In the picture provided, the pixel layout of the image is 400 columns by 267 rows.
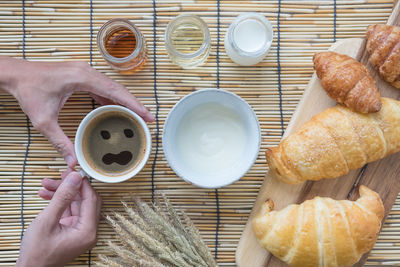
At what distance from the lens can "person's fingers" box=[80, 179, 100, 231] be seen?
1121mm

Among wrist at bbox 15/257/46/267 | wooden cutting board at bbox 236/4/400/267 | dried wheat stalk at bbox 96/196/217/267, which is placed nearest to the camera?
dried wheat stalk at bbox 96/196/217/267

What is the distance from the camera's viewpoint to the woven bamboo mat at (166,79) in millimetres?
1240

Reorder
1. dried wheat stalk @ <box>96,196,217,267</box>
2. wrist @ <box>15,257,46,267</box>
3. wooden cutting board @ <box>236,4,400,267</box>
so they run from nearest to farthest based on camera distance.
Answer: dried wheat stalk @ <box>96,196,217,267</box> < wrist @ <box>15,257,46,267</box> < wooden cutting board @ <box>236,4,400,267</box>

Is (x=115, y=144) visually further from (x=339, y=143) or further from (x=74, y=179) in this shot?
(x=339, y=143)

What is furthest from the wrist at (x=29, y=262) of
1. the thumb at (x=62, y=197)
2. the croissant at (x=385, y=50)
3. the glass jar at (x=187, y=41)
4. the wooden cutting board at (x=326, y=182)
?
the croissant at (x=385, y=50)

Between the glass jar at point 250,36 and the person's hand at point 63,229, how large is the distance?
0.69m

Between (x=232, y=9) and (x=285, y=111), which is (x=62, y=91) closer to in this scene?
(x=232, y=9)

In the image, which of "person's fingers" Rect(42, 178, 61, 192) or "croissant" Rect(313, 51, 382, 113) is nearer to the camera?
"croissant" Rect(313, 51, 382, 113)

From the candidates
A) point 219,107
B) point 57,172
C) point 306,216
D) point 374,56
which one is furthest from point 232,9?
point 57,172

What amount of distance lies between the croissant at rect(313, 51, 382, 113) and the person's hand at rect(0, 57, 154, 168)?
61cm

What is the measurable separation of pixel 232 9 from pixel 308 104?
453 mm

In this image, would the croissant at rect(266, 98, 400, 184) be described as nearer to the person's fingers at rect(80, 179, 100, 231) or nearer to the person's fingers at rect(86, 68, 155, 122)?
the person's fingers at rect(86, 68, 155, 122)

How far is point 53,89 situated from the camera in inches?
43.3

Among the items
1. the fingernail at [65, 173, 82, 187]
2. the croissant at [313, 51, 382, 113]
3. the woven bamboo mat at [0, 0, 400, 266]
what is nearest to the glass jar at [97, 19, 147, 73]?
the woven bamboo mat at [0, 0, 400, 266]
